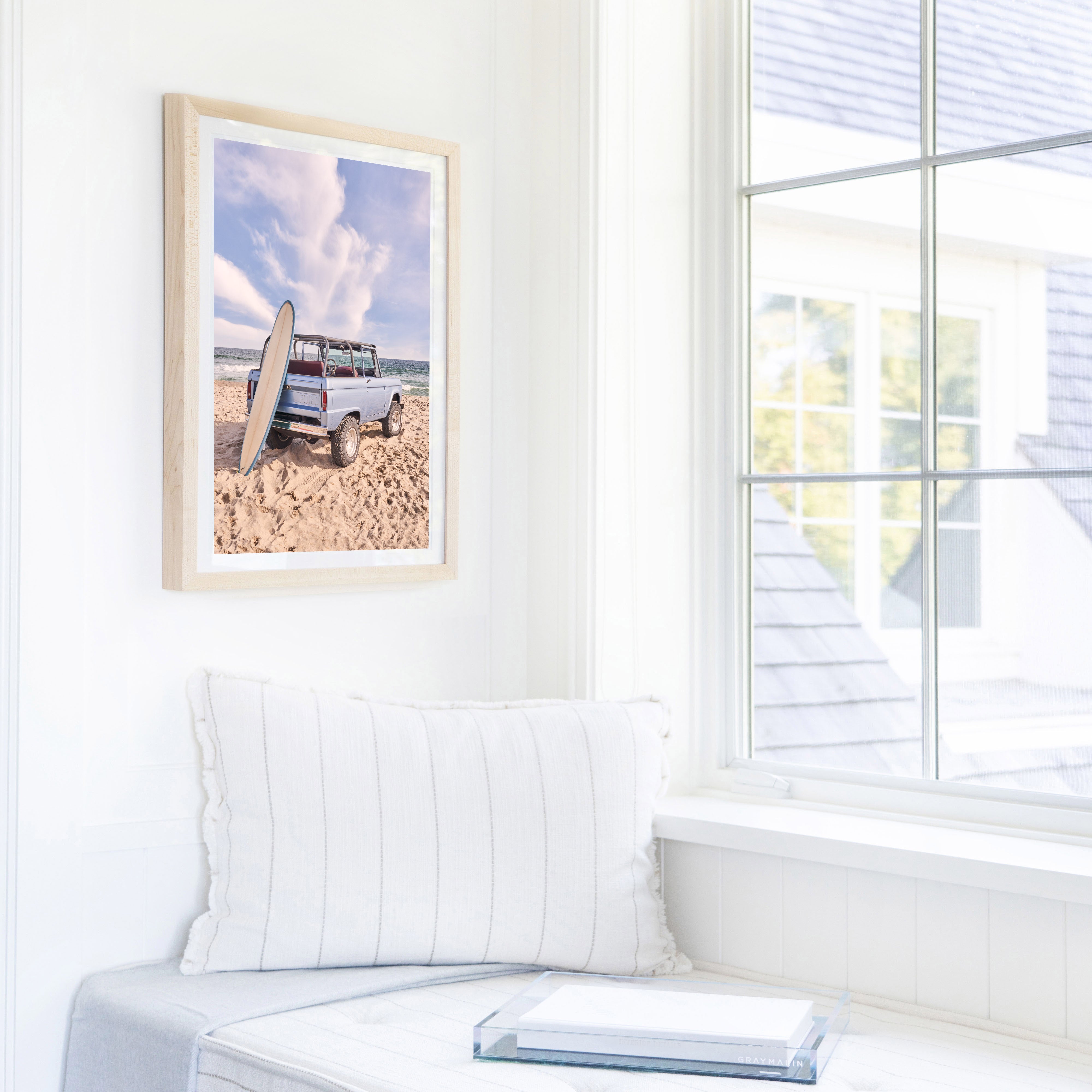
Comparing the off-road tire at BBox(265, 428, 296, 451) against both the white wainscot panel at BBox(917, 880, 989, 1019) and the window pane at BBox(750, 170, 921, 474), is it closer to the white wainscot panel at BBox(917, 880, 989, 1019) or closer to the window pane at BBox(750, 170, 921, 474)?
the window pane at BBox(750, 170, 921, 474)

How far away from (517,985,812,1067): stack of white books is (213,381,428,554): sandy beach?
2.88ft

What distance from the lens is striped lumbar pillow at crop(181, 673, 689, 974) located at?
6.00 ft

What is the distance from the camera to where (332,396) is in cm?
205

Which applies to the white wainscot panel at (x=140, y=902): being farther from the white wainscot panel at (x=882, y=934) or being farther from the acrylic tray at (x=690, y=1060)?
the white wainscot panel at (x=882, y=934)

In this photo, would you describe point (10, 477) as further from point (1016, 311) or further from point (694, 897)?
point (1016, 311)

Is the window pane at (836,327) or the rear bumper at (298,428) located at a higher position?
the window pane at (836,327)

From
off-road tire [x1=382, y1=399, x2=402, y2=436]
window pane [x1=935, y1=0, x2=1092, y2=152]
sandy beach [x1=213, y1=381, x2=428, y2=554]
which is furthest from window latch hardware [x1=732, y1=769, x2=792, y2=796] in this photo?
window pane [x1=935, y1=0, x2=1092, y2=152]

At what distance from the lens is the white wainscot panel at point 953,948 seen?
5.57ft

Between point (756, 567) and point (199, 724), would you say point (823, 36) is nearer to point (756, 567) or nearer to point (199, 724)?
point (756, 567)

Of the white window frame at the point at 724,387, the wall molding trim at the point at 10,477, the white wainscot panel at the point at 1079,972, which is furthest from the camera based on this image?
the white window frame at the point at 724,387

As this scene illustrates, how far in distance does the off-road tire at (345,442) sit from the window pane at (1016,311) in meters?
1.02

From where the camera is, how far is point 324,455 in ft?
6.75

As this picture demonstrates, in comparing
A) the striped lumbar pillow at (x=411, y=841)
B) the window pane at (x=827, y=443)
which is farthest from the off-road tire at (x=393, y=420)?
the window pane at (x=827, y=443)

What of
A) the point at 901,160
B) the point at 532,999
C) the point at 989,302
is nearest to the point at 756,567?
the point at 989,302
